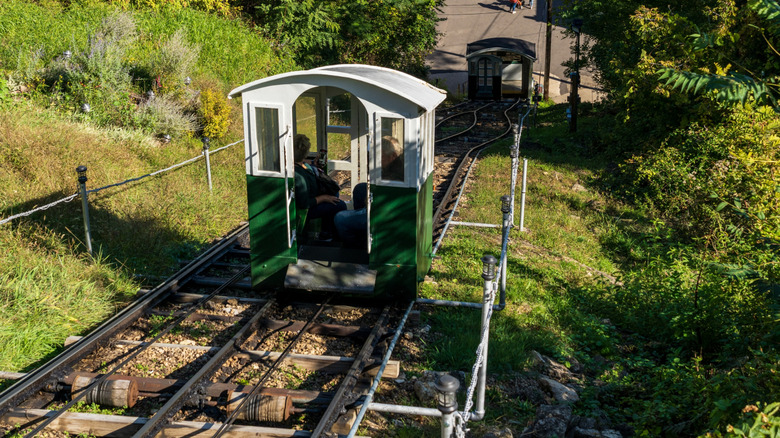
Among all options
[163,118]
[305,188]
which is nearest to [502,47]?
[163,118]

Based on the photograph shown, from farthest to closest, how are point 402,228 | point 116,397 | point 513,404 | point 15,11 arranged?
point 15,11, point 402,228, point 513,404, point 116,397

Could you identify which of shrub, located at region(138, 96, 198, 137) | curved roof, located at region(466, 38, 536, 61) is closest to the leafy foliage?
curved roof, located at region(466, 38, 536, 61)

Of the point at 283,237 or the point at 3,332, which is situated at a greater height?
the point at 283,237

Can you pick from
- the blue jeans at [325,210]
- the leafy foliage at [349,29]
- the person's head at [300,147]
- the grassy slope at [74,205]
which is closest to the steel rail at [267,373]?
the blue jeans at [325,210]

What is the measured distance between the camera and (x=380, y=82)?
7.21 meters

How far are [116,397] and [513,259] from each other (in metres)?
6.38

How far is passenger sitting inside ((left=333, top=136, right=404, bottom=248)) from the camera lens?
7340 mm

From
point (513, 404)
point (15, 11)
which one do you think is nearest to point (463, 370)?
Answer: point (513, 404)

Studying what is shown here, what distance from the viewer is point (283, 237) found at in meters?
7.75

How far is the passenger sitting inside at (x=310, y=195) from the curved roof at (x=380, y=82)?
103 centimetres

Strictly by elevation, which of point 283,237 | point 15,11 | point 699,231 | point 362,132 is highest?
point 15,11

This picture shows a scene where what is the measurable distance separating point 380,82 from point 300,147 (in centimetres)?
157

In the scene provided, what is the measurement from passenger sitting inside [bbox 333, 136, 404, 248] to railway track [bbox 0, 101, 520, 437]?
80cm

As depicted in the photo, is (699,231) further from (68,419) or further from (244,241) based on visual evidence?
(68,419)
